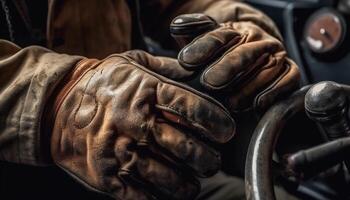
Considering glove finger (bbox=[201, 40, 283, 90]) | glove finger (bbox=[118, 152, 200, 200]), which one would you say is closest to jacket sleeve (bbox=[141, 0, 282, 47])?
glove finger (bbox=[201, 40, 283, 90])

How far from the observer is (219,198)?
1.14 metres

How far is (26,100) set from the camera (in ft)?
3.05

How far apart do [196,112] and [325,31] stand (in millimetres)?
970

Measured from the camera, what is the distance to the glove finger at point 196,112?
2.62ft

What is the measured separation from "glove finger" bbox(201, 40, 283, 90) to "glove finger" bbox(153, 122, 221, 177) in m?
0.12

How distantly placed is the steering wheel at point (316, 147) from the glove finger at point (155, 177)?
0.13 m

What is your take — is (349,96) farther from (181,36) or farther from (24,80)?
(24,80)

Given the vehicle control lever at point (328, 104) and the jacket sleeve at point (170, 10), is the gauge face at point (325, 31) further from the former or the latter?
the vehicle control lever at point (328, 104)

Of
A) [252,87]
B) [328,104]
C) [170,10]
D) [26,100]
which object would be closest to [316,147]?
[328,104]

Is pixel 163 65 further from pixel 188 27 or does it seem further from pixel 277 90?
pixel 277 90

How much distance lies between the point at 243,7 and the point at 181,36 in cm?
53

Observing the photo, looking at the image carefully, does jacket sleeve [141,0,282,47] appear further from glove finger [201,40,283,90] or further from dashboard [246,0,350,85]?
glove finger [201,40,283,90]

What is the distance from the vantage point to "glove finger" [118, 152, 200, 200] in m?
0.81

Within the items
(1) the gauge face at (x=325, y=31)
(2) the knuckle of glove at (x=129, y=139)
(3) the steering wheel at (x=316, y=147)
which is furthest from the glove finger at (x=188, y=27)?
(1) the gauge face at (x=325, y=31)
